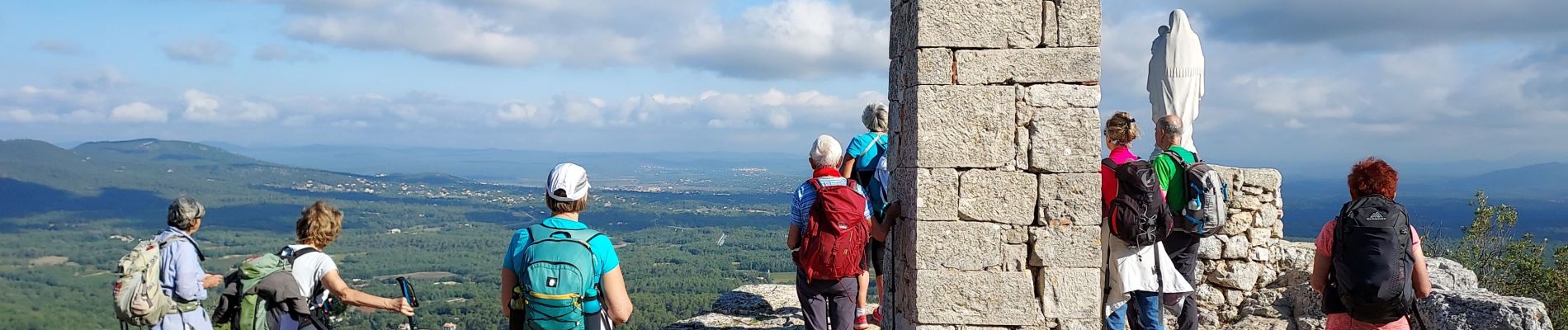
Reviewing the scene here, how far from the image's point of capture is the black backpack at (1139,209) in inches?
210

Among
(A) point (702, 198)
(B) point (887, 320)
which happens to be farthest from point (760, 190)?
(B) point (887, 320)

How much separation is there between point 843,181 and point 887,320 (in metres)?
1.12

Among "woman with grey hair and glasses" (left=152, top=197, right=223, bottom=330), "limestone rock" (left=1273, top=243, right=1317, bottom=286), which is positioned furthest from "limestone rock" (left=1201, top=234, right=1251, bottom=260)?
"woman with grey hair and glasses" (left=152, top=197, right=223, bottom=330)

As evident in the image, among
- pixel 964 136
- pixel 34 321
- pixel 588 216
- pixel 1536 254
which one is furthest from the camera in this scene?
pixel 588 216

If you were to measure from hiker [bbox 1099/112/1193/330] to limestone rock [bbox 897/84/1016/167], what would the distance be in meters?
0.76

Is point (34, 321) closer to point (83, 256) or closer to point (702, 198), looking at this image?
point (83, 256)

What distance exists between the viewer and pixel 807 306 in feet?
19.0

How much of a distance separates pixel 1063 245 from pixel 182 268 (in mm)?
5006

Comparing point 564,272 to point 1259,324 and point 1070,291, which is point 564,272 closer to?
point 1070,291

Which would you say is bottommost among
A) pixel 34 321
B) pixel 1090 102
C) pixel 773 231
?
pixel 34 321

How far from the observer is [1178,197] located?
5.93 meters

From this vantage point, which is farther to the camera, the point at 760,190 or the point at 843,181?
the point at 760,190

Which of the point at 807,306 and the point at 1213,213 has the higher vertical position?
the point at 1213,213

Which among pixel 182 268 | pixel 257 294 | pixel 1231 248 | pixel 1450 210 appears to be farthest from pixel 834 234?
pixel 1450 210
